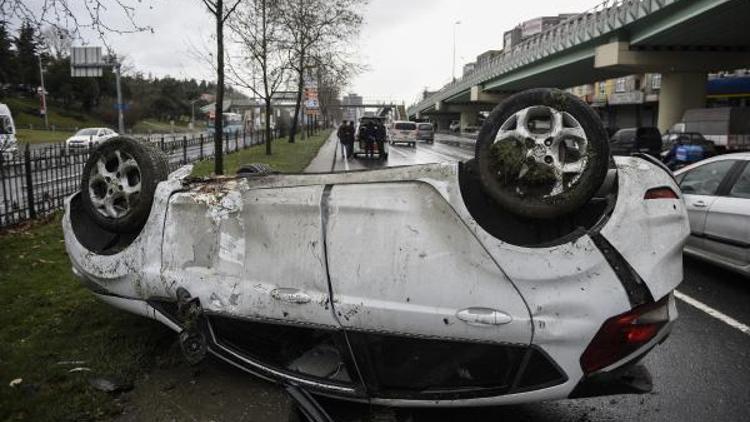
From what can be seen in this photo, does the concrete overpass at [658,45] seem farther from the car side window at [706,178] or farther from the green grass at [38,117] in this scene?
the green grass at [38,117]

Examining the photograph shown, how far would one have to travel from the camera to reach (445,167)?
278cm

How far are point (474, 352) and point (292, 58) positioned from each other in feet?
90.8

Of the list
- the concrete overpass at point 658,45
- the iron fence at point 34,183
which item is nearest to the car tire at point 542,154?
the iron fence at point 34,183

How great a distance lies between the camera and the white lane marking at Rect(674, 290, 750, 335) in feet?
16.1

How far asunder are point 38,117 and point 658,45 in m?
63.5

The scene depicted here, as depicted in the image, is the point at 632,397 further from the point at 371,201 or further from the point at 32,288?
the point at 32,288

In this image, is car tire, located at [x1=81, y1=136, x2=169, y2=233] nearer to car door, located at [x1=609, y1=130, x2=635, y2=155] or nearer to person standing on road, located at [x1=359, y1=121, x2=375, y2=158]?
car door, located at [x1=609, y1=130, x2=635, y2=155]

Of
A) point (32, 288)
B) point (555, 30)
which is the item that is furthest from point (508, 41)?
point (32, 288)

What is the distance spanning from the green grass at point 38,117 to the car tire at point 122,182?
63.2 metres

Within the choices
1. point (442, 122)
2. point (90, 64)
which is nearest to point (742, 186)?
point (90, 64)

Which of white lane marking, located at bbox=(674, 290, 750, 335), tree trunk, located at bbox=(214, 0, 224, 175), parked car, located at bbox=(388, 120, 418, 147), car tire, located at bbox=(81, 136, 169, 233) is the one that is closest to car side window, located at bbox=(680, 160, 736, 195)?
white lane marking, located at bbox=(674, 290, 750, 335)

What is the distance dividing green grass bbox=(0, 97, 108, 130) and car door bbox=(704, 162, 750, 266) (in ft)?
211

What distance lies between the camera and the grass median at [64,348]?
3238 mm

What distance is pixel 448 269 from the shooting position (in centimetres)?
262
